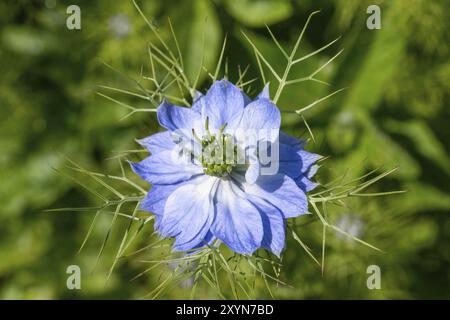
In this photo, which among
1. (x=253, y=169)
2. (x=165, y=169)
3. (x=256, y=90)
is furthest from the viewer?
(x=256, y=90)

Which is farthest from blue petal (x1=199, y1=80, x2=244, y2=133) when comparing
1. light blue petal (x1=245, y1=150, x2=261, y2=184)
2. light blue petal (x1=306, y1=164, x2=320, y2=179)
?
light blue petal (x1=306, y1=164, x2=320, y2=179)

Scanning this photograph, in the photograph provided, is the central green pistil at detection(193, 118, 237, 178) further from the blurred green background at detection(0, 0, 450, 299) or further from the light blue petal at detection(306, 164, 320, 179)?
the blurred green background at detection(0, 0, 450, 299)

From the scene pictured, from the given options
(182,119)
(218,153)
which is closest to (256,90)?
(182,119)

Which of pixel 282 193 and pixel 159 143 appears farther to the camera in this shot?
pixel 159 143

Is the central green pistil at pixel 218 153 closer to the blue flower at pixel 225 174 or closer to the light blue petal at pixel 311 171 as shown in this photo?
the blue flower at pixel 225 174

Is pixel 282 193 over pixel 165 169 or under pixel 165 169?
under

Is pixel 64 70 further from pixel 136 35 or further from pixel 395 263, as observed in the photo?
pixel 395 263

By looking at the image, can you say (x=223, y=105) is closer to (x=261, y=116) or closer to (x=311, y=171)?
(x=261, y=116)
